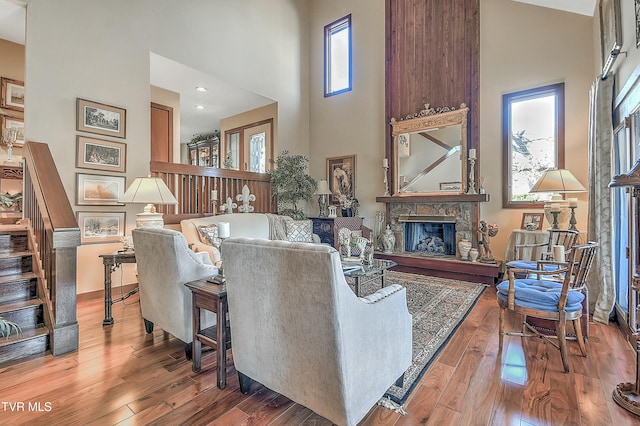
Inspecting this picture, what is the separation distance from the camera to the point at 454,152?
5.15 m

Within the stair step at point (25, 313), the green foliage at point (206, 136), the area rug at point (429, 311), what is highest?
the green foliage at point (206, 136)

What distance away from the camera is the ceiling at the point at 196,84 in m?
3.66

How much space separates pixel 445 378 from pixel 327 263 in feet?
4.54

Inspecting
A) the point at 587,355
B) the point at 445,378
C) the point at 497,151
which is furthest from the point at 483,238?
the point at 445,378

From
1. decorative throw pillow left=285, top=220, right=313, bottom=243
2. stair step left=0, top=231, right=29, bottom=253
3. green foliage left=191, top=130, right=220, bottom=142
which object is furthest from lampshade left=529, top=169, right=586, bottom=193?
green foliage left=191, top=130, right=220, bottom=142

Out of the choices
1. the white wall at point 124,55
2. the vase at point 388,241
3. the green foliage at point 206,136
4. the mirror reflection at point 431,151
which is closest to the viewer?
the white wall at point 124,55

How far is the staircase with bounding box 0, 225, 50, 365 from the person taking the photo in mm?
2221

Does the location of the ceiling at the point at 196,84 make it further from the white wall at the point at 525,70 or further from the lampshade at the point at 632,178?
the lampshade at the point at 632,178

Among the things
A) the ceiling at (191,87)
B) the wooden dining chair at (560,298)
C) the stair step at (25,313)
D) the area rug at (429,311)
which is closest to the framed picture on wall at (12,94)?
the ceiling at (191,87)

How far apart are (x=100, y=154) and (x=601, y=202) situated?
5.49m

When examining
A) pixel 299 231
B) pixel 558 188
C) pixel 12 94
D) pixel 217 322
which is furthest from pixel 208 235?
pixel 558 188

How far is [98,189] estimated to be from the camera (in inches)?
149

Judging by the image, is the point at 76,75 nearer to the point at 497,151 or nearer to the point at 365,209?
the point at 365,209

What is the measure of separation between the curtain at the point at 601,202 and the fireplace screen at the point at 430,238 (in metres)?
2.18
